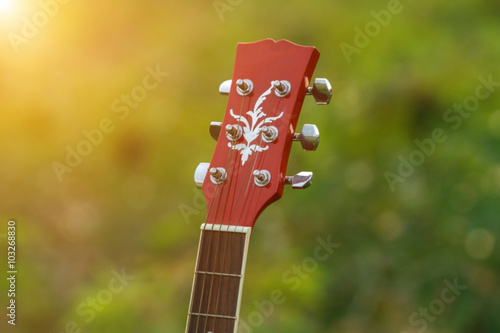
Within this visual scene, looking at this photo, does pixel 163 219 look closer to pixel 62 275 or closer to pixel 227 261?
pixel 62 275

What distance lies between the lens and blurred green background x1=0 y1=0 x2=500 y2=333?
2.71 metres

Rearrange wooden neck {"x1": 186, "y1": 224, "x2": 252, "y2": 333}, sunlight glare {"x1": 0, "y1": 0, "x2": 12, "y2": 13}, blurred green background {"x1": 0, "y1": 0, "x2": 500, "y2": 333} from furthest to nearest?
sunlight glare {"x1": 0, "y1": 0, "x2": 12, "y2": 13} → blurred green background {"x1": 0, "y1": 0, "x2": 500, "y2": 333} → wooden neck {"x1": 186, "y1": 224, "x2": 252, "y2": 333}

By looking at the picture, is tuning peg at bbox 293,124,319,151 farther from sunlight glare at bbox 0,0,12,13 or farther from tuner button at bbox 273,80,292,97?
sunlight glare at bbox 0,0,12,13

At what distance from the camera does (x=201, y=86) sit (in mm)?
3244

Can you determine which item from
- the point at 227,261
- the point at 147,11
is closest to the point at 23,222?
the point at 147,11

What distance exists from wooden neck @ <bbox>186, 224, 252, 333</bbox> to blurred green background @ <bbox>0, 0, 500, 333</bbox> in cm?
143

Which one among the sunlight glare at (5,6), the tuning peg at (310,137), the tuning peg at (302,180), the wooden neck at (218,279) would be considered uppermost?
the sunlight glare at (5,6)

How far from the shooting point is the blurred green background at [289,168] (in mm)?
2705

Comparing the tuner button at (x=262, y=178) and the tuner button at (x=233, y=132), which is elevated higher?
the tuner button at (x=233, y=132)

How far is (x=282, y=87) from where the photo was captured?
1.40 m

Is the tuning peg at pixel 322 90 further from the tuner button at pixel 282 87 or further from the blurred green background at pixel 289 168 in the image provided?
the blurred green background at pixel 289 168

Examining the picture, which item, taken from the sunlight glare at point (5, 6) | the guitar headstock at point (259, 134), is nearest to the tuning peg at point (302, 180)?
the guitar headstock at point (259, 134)

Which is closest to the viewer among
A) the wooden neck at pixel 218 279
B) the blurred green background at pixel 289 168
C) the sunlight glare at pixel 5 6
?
the wooden neck at pixel 218 279

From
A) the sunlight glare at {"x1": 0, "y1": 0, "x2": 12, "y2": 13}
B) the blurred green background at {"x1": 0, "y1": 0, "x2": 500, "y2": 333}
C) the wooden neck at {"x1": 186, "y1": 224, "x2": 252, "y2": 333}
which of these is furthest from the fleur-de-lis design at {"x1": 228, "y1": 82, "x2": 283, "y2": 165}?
the sunlight glare at {"x1": 0, "y1": 0, "x2": 12, "y2": 13}
